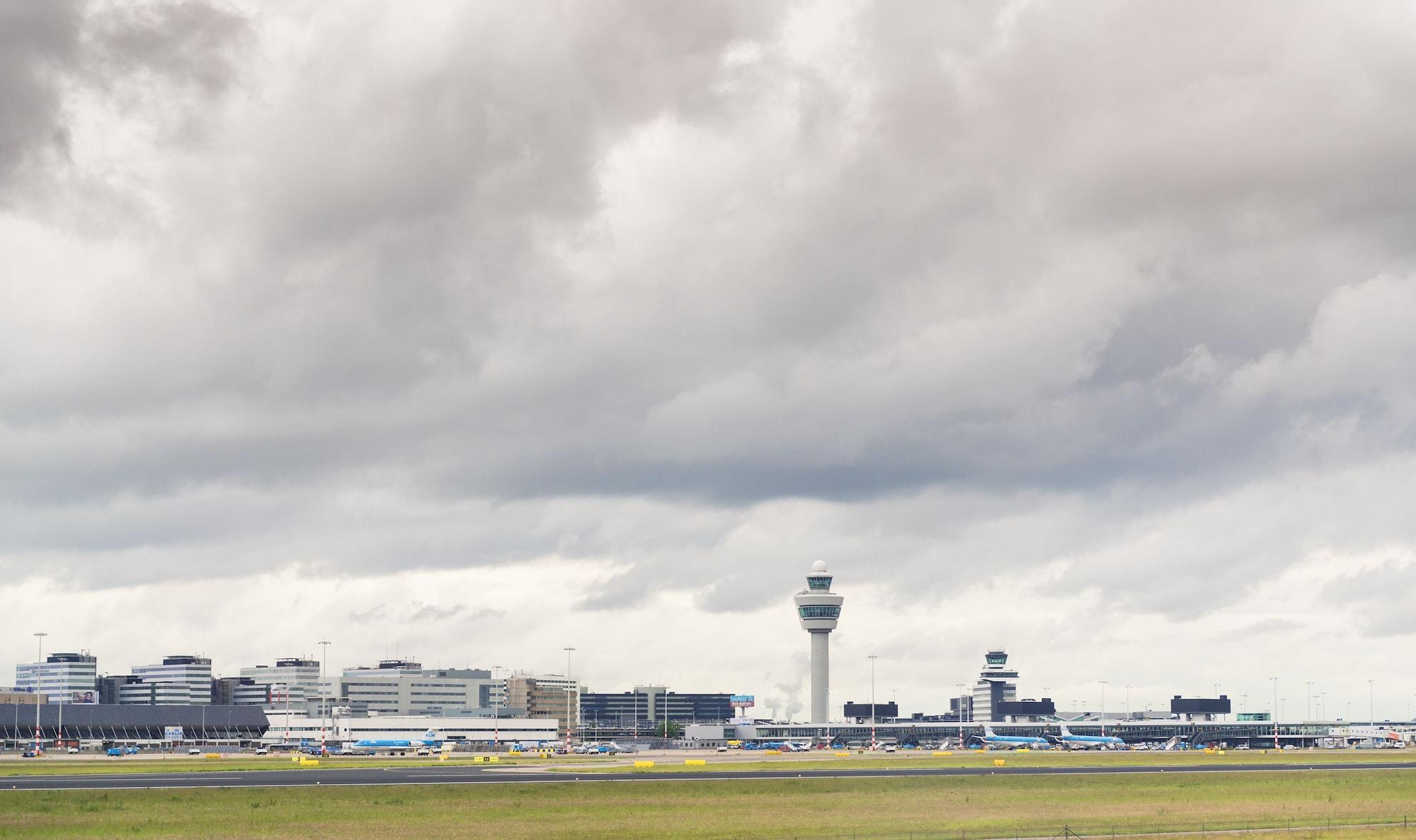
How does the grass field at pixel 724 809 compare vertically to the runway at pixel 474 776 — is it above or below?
above

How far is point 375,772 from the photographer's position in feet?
495

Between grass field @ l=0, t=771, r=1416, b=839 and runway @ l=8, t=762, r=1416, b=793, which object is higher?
grass field @ l=0, t=771, r=1416, b=839

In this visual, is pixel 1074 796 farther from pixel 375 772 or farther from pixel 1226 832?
pixel 375 772

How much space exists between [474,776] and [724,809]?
48958 mm

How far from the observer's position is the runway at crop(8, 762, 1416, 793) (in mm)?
125875

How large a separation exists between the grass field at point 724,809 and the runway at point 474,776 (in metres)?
6.74

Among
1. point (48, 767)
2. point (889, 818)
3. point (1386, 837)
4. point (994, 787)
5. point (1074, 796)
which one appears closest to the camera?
point (1386, 837)

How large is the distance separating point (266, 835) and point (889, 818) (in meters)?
37.5

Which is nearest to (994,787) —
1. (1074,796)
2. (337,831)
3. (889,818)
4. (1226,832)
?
(1074,796)

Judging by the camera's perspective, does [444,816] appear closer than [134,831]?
No

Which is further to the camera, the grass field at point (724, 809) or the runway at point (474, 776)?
the runway at point (474, 776)

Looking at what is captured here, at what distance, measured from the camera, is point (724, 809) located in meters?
99.6

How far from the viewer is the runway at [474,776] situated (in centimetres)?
12588

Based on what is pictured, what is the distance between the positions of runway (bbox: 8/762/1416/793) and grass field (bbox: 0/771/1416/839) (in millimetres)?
6738
